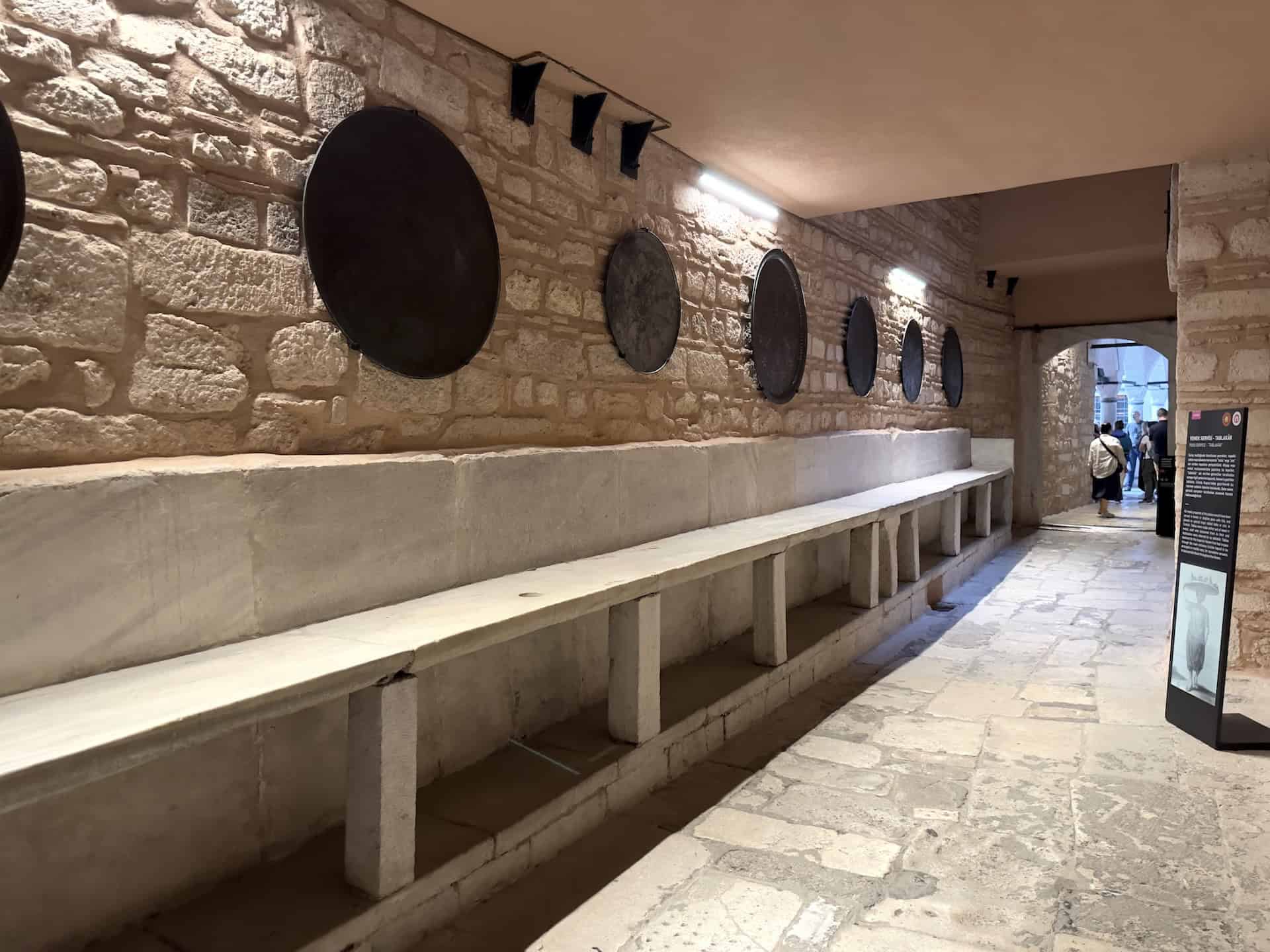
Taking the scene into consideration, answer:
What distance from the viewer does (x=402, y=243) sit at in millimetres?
2734

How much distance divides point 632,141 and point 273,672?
115 inches

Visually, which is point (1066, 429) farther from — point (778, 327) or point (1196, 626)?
point (1196, 626)

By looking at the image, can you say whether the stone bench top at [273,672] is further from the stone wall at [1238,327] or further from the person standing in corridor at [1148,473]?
the person standing in corridor at [1148,473]

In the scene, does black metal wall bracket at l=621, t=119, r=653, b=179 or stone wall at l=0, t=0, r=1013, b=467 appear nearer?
stone wall at l=0, t=0, r=1013, b=467

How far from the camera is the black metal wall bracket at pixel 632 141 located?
389cm

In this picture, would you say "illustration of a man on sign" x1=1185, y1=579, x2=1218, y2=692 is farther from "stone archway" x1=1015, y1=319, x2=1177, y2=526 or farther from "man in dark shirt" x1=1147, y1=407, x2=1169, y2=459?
"man in dark shirt" x1=1147, y1=407, x2=1169, y2=459

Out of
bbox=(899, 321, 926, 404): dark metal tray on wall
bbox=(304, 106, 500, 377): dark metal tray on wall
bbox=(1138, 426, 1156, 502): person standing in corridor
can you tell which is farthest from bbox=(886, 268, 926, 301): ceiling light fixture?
bbox=(1138, 426, 1156, 502): person standing in corridor

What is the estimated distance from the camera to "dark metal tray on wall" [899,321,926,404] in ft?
24.2

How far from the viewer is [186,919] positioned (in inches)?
78.8

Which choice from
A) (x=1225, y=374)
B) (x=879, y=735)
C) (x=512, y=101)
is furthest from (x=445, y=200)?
(x=1225, y=374)

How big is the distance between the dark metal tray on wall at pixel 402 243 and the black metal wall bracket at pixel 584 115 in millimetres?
760

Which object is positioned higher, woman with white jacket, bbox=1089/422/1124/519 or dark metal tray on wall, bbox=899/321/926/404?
dark metal tray on wall, bbox=899/321/926/404

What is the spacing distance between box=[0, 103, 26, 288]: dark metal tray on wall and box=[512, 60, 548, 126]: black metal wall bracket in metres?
1.82

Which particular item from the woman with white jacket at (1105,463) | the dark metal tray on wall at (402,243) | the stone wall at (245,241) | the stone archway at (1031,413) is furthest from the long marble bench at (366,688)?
the woman with white jacket at (1105,463)
